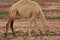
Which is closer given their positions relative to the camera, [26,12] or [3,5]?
[26,12]

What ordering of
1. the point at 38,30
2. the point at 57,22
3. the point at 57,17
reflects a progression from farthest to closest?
1. the point at 57,17
2. the point at 57,22
3. the point at 38,30

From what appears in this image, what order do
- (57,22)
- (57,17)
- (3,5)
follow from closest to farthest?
1. (57,22)
2. (57,17)
3. (3,5)

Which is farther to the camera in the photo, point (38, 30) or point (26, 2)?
point (38, 30)

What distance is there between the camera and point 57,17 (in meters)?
20.9

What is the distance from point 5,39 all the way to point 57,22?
6445 millimetres

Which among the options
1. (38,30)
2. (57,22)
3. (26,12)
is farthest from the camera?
(57,22)

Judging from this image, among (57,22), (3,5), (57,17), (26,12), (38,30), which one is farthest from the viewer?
(3,5)

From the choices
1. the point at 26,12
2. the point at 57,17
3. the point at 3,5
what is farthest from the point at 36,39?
the point at 3,5

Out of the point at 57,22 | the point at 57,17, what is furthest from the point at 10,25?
the point at 57,17

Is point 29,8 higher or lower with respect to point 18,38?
higher

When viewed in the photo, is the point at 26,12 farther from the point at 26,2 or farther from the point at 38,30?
the point at 38,30

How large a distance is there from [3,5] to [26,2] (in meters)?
17.4

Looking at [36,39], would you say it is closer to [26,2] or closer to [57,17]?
[26,2]

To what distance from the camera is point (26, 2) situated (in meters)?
12.6
